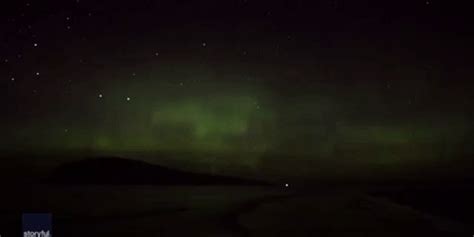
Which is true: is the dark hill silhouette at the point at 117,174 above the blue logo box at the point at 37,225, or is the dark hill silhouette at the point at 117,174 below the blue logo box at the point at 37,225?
above

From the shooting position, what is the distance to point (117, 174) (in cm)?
12088

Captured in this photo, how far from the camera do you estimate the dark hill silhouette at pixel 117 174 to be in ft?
325

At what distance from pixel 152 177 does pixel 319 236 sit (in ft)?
303

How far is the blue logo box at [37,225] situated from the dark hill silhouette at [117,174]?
80.6 metres

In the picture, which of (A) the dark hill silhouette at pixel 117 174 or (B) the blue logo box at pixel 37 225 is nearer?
(B) the blue logo box at pixel 37 225

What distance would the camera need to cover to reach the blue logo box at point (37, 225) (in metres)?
9.87

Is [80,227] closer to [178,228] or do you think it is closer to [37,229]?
[178,228]

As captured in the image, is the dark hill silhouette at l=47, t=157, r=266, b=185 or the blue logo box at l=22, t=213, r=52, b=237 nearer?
the blue logo box at l=22, t=213, r=52, b=237

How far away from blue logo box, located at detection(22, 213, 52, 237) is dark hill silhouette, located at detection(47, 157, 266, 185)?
80.6 m

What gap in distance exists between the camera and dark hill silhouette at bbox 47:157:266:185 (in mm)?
99188

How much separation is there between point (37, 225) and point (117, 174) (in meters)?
113

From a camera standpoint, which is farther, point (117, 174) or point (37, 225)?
point (117, 174)

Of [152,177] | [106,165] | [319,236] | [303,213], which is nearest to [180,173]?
[152,177]

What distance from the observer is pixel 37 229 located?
9969 millimetres
